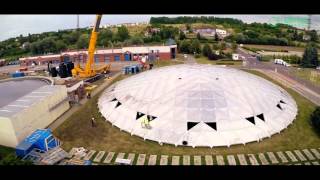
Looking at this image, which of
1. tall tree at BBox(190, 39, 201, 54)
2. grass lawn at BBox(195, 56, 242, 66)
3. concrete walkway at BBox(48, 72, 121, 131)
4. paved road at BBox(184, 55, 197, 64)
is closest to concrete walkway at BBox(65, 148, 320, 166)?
concrete walkway at BBox(48, 72, 121, 131)

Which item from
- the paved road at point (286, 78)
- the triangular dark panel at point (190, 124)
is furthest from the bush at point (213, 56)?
the triangular dark panel at point (190, 124)

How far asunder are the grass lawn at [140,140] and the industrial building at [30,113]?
2.47 metres

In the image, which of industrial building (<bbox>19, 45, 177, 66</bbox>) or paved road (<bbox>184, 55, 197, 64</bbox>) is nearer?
paved road (<bbox>184, 55, 197, 64</bbox>)

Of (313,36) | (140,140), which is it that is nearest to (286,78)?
(140,140)

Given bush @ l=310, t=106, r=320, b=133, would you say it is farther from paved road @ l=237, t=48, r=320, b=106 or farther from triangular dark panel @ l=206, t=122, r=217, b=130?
triangular dark panel @ l=206, t=122, r=217, b=130

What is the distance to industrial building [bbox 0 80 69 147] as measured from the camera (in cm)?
3446

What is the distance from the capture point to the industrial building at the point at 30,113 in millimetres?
34459

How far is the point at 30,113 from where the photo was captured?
36.8m

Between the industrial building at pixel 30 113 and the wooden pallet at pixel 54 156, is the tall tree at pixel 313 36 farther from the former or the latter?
the wooden pallet at pixel 54 156

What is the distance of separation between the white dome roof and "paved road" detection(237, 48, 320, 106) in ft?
28.5
